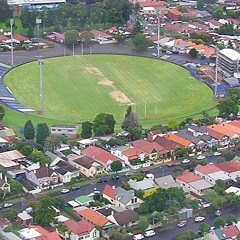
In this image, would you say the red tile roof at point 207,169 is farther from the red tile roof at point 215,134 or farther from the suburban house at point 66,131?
the suburban house at point 66,131

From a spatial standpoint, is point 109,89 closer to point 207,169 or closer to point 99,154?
point 99,154

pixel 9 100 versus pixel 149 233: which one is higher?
pixel 9 100

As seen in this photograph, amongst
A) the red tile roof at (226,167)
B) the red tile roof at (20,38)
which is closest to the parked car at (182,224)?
the red tile roof at (226,167)

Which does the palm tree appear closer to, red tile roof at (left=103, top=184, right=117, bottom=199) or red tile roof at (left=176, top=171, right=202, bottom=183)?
red tile roof at (left=103, top=184, right=117, bottom=199)

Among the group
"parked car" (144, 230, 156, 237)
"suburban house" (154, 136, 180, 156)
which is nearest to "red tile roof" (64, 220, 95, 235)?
"parked car" (144, 230, 156, 237)

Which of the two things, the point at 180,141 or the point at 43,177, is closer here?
the point at 43,177

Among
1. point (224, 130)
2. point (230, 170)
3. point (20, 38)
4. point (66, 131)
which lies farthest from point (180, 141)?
point (20, 38)
